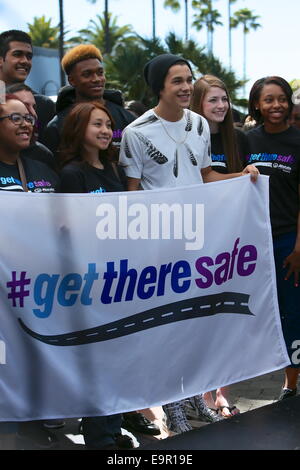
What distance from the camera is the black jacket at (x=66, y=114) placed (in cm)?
430

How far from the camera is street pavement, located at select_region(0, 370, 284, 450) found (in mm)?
3535

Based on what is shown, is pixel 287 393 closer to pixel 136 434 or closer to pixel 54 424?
pixel 136 434

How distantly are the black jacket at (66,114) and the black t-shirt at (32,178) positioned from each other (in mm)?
525

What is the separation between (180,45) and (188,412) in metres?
22.6

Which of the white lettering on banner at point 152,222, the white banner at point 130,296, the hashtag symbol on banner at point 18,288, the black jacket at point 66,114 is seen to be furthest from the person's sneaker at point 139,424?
the black jacket at point 66,114

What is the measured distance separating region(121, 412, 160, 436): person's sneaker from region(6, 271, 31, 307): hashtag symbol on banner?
1.18 meters

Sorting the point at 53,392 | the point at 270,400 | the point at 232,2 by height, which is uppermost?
the point at 232,2

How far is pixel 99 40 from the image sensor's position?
71688mm

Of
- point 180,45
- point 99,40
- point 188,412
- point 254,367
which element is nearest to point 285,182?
point 254,367

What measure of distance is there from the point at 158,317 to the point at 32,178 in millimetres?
940

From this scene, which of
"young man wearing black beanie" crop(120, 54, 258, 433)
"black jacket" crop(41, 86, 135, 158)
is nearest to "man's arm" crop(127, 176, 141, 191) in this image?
"young man wearing black beanie" crop(120, 54, 258, 433)

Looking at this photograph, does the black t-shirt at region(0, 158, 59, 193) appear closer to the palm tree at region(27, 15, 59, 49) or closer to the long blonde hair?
the long blonde hair

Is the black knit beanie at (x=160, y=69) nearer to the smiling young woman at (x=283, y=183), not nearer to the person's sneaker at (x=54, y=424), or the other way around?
the smiling young woman at (x=283, y=183)
